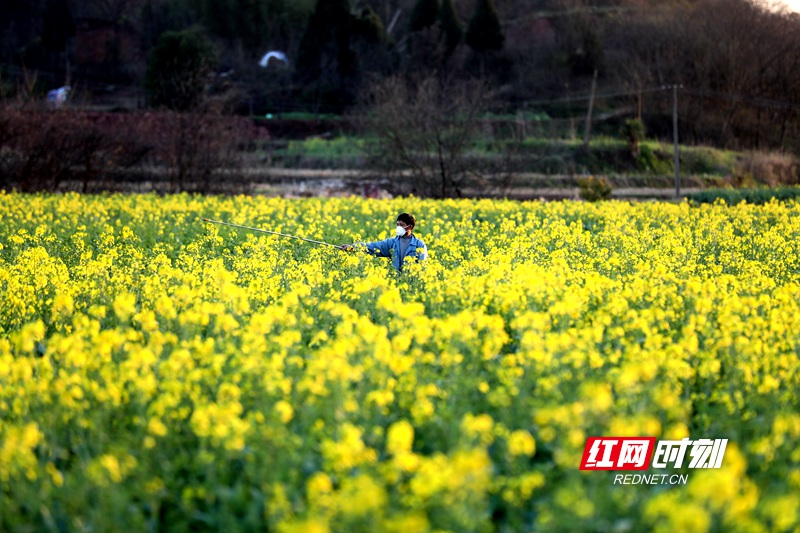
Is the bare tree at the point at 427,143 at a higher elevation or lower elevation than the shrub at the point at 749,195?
higher

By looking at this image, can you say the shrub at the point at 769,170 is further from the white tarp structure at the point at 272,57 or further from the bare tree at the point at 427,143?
the white tarp structure at the point at 272,57

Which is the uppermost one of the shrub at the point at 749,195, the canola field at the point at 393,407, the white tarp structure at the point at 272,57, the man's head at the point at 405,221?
the white tarp structure at the point at 272,57

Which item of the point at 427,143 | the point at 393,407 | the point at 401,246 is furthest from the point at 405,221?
the point at 427,143

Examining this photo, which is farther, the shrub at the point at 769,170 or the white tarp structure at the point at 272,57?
the white tarp structure at the point at 272,57

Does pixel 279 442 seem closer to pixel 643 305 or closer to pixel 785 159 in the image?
pixel 643 305

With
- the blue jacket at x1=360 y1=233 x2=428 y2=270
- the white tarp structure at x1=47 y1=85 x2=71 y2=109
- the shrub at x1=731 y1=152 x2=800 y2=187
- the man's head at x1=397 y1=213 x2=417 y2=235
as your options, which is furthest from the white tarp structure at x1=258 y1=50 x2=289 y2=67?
the man's head at x1=397 y1=213 x2=417 y2=235

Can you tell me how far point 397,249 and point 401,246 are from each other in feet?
0.22

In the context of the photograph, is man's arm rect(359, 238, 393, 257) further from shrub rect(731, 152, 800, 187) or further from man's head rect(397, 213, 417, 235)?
shrub rect(731, 152, 800, 187)

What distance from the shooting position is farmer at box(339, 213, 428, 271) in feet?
35.8

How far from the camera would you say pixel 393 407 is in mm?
6148

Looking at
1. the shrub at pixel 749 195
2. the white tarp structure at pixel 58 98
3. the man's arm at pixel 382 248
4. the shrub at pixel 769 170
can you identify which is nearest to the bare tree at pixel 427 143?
the shrub at pixel 749 195

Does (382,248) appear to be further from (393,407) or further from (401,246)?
(393,407)

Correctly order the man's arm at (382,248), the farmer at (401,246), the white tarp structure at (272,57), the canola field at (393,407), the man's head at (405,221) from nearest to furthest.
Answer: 1. the canola field at (393,407)
2. the man's head at (405,221)
3. the farmer at (401,246)
4. the man's arm at (382,248)
5. the white tarp structure at (272,57)

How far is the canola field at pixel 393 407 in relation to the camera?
4473 millimetres
